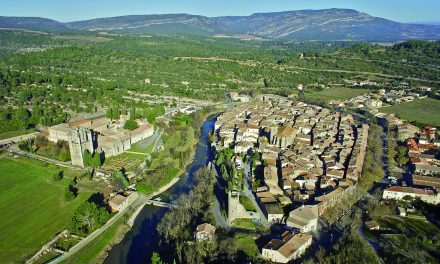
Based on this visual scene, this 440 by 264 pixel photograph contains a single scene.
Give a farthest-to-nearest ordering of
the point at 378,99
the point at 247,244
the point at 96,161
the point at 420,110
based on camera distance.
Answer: the point at 378,99 → the point at 420,110 → the point at 96,161 → the point at 247,244

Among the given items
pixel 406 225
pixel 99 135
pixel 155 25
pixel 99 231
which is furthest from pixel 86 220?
pixel 155 25

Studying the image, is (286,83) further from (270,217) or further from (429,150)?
Answer: (270,217)

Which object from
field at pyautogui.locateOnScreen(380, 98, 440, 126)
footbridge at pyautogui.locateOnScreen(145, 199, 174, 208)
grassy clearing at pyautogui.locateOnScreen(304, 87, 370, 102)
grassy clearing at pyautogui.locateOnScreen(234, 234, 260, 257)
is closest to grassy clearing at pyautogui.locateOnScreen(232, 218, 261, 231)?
grassy clearing at pyautogui.locateOnScreen(234, 234, 260, 257)

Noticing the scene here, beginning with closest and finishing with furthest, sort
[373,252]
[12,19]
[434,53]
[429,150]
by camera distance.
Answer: [373,252] < [429,150] < [434,53] < [12,19]

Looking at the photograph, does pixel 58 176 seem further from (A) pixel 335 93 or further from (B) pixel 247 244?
(A) pixel 335 93

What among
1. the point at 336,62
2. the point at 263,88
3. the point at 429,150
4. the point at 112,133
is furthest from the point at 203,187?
the point at 336,62

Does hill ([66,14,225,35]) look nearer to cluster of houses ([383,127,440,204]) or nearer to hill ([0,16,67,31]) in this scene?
hill ([0,16,67,31])
